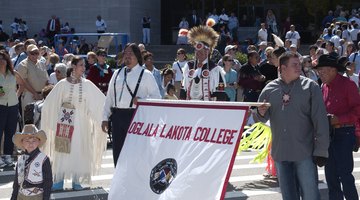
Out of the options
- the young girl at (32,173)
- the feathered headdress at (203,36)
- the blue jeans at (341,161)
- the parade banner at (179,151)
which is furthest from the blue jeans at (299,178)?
the feathered headdress at (203,36)

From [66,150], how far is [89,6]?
103ft

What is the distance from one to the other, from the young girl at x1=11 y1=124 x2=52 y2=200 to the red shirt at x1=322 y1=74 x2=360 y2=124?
2826 mm

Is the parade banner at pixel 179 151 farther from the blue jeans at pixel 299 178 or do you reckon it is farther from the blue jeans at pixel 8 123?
the blue jeans at pixel 8 123

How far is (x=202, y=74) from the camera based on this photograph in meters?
11.1

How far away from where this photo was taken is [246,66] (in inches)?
577

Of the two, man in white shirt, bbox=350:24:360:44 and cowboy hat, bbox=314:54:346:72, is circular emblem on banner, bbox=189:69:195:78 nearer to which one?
cowboy hat, bbox=314:54:346:72

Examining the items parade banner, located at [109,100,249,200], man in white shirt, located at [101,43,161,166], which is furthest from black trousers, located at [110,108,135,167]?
parade banner, located at [109,100,249,200]

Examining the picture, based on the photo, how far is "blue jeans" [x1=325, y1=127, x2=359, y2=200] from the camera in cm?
808

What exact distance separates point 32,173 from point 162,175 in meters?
1.27

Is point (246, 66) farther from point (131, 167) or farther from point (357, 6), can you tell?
point (357, 6)

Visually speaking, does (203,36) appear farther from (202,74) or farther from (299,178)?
(299,178)

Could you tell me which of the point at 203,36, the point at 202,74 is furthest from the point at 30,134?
the point at 203,36

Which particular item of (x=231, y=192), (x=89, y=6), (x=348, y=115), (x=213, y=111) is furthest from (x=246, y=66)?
(x=89, y=6)

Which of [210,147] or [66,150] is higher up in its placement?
[210,147]
